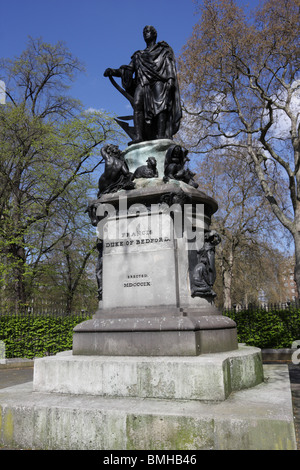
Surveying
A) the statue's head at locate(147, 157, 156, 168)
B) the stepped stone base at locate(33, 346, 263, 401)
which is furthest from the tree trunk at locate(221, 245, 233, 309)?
the stepped stone base at locate(33, 346, 263, 401)

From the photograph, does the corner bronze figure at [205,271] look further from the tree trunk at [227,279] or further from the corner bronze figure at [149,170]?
the tree trunk at [227,279]

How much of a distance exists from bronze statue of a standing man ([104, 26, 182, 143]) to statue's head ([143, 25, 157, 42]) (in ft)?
0.85

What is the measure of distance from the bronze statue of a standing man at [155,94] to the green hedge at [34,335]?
9.23 metres

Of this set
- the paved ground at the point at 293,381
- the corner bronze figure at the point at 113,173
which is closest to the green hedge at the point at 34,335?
the paved ground at the point at 293,381

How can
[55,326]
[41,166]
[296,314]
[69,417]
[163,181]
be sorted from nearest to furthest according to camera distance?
[69,417], [163,181], [296,314], [55,326], [41,166]

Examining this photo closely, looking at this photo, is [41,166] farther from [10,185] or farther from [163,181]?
[163,181]

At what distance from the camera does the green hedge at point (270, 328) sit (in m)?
13.5

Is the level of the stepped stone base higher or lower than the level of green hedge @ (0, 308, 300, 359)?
higher

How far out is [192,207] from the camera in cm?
585

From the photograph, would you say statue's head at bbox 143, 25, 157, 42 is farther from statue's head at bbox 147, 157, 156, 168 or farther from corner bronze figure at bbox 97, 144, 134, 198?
statue's head at bbox 147, 157, 156, 168

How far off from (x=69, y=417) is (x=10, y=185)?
1728cm

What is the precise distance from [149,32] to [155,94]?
4.14 feet

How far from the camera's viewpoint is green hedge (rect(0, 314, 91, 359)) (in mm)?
14102
